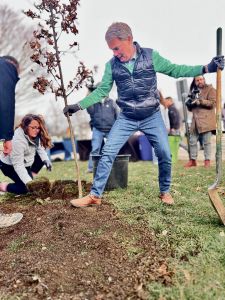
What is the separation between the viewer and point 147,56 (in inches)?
180

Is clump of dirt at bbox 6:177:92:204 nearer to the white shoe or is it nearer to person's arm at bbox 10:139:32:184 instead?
person's arm at bbox 10:139:32:184

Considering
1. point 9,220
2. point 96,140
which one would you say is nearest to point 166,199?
point 9,220

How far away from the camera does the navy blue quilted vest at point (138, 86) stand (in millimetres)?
4582

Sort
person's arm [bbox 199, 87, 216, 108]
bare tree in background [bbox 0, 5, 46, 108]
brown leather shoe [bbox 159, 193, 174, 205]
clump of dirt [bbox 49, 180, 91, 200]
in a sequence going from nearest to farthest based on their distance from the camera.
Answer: brown leather shoe [bbox 159, 193, 174, 205]
clump of dirt [bbox 49, 180, 91, 200]
person's arm [bbox 199, 87, 216, 108]
bare tree in background [bbox 0, 5, 46, 108]

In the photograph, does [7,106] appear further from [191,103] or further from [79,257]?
[191,103]

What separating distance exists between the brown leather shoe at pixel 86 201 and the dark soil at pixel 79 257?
0.43 feet

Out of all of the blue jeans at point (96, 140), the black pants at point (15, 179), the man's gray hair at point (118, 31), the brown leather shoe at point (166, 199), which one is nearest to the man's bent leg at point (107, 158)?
the brown leather shoe at point (166, 199)

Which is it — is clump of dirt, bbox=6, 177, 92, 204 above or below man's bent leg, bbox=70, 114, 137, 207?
below

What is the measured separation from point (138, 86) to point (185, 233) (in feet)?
6.15

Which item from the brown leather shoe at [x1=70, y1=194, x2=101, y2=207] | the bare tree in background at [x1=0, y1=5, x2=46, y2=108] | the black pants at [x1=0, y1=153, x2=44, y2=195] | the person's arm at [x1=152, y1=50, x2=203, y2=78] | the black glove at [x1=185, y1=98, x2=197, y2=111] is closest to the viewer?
the person's arm at [x1=152, y1=50, x2=203, y2=78]

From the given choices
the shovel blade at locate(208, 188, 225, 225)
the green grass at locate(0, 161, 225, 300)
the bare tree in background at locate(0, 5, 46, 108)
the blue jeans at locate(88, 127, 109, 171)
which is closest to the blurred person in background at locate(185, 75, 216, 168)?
the blue jeans at locate(88, 127, 109, 171)

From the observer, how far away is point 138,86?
15.2 ft

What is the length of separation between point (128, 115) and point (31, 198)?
2.10m

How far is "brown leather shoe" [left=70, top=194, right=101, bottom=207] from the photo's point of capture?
Answer: 15.4 feet
